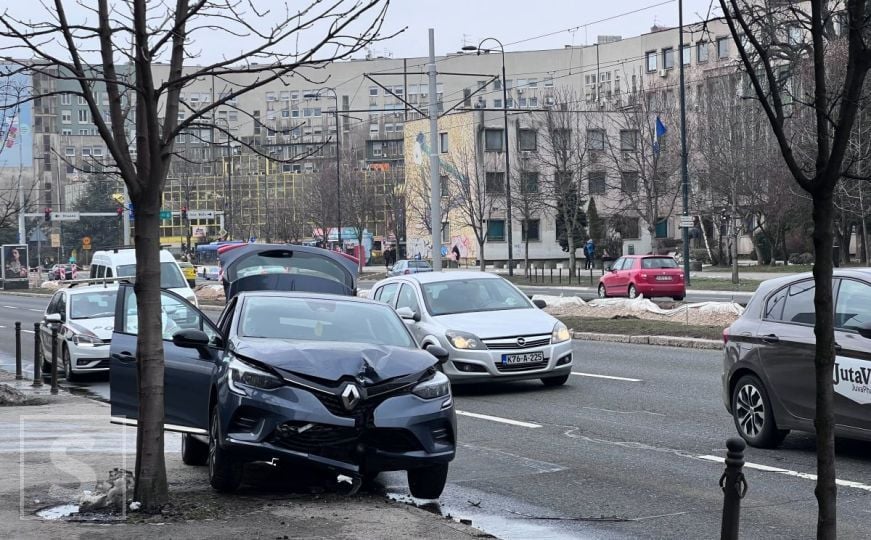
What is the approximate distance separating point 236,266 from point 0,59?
8.74 meters

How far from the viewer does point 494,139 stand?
263 feet

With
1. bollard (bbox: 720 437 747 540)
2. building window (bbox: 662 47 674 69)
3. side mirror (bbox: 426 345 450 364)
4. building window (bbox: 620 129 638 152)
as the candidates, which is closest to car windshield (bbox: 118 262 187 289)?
side mirror (bbox: 426 345 450 364)

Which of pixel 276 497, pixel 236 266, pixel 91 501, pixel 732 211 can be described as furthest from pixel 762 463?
pixel 732 211

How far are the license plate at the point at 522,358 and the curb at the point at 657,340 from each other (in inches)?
233

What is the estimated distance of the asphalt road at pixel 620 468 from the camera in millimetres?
8250

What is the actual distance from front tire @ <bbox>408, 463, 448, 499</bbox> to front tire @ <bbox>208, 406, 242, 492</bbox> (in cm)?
125

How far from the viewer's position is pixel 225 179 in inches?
4232

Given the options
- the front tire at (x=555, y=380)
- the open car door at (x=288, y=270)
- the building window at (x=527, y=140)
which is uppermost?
the building window at (x=527, y=140)

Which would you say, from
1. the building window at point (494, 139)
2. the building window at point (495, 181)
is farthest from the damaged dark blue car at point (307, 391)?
the building window at point (494, 139)

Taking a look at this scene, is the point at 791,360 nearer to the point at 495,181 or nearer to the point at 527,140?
the point at 495,181

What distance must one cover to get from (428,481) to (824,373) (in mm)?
4471

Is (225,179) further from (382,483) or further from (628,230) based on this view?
(382,483)

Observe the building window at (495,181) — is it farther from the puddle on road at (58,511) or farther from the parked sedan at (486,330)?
the puddle on road at (58,511)

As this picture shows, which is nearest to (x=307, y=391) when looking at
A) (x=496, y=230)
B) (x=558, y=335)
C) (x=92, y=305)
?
(x=558, y=335)
